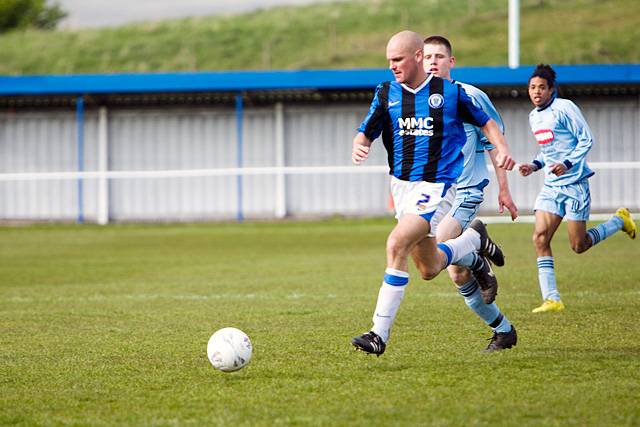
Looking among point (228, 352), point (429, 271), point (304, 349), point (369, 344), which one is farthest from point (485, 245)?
point (228, 352)

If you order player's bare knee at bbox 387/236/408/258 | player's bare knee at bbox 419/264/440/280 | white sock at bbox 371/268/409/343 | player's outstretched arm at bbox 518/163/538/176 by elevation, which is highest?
player's outstretched arm at bbox 518/163/538/176

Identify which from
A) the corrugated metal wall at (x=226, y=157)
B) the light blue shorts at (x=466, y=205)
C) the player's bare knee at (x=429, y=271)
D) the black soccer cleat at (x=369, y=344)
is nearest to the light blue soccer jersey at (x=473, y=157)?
the light blue shorts at (x=466, y=205)

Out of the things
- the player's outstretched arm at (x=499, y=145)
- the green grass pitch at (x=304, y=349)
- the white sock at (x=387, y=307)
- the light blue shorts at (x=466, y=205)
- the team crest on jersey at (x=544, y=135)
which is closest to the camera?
the green grass pitch at (x=304, y=349)

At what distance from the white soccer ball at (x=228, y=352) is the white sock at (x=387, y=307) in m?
0.83

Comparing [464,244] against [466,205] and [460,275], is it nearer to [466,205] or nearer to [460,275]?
[460,275]

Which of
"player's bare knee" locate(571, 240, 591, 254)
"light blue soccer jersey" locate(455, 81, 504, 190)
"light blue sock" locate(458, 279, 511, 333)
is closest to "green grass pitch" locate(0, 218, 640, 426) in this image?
"light blue sock" locate(458, 279, 511, 333)

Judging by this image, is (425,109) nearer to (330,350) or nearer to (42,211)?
(330,350)

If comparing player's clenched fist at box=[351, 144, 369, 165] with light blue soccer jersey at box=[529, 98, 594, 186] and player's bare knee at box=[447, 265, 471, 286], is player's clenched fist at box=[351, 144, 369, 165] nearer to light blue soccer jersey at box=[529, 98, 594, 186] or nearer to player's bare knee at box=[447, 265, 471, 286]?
player's bare knee at box=[447, 265, 471, 286]

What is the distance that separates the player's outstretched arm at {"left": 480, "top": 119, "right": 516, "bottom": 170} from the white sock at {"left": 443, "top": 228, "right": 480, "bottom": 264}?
0.64m

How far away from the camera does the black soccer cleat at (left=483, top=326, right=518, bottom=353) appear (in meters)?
7.31

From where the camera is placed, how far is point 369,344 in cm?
655

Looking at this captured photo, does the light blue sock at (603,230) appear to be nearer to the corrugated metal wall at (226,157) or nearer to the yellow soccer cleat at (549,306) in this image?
the yellow soccer cleat at (549,306)

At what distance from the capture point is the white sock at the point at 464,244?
7.22 metres

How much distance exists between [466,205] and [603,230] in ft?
9.14
